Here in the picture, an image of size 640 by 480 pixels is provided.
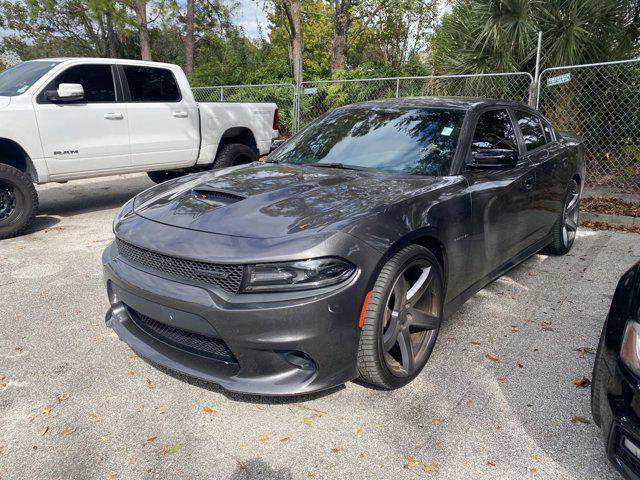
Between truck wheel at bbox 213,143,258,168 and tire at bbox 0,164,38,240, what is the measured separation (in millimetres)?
2773

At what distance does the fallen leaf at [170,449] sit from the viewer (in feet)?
7.80

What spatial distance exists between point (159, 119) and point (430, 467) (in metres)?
6.28

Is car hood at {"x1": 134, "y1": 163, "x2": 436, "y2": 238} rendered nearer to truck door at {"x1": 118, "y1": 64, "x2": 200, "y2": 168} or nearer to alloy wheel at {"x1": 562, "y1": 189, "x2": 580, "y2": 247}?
alloy wheel at {"x1": 562, "y1": 189, "x2": 580, "y2": 247}

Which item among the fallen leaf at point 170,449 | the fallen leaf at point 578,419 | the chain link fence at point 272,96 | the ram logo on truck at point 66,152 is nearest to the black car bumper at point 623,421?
the fallen leaf at point 578,419

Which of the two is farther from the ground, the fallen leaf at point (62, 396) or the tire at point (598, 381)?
the tire at point (598, 381)

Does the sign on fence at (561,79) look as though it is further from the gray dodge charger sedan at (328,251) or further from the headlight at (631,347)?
the headlight at (631,347)

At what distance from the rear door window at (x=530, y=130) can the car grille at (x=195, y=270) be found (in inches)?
121

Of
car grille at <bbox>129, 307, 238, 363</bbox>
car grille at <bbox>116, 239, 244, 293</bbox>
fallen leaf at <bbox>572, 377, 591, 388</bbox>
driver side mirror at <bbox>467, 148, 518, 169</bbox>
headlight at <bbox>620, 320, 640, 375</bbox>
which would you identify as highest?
driver side mirror at <bbox>467, 148, 518, 169</bbox>

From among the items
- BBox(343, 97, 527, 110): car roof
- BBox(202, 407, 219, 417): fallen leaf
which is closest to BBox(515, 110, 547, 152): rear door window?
BBox(343, 97, 527, 110): car roof

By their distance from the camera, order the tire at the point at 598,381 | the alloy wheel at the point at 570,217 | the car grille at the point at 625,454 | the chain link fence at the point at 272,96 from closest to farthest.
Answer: the car grille at the point at 625,454, the tire at the point at 598,381, the alloy wheel at the point at 570,217, the chain link fence at the point at 272,96

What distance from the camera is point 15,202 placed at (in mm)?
5844

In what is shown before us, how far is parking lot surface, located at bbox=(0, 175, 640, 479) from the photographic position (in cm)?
230

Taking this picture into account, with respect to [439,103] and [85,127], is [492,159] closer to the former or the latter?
[439,103]

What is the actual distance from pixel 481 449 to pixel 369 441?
0.54 meters
